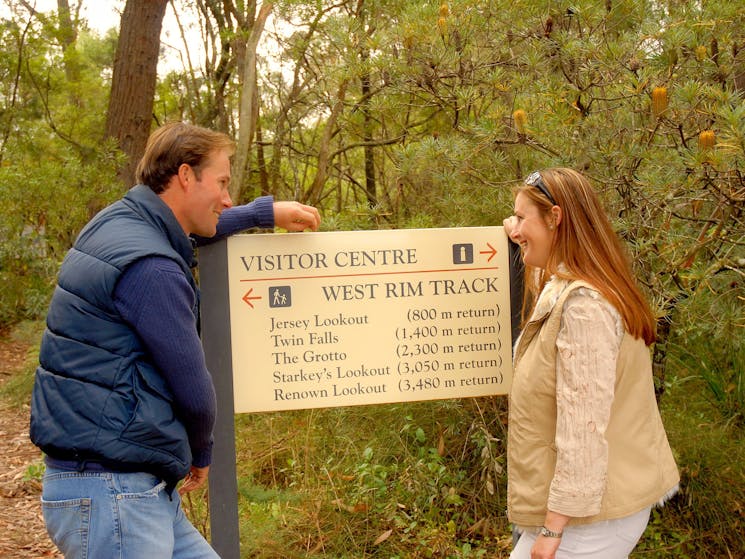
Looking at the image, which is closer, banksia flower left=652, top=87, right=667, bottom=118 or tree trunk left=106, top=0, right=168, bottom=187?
banksia flower left=652, top=87, right=667, bottom=118

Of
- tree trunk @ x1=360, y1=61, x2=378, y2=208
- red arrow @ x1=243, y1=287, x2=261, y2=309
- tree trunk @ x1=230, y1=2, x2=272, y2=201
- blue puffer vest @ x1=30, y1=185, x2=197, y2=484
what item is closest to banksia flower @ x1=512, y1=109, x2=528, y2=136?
red arrow @ x1=243, y1=287, x2=261, y2=309

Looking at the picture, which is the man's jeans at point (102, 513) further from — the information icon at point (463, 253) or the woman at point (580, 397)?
the information icon at point (463, 253)

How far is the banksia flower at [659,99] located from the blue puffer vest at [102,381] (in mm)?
1996

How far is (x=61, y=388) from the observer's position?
6.88 feet

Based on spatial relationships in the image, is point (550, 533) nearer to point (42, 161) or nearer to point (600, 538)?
point (600, 538)

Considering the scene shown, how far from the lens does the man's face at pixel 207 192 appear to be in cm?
245

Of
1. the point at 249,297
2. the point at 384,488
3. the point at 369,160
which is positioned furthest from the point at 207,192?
the point at 369,160

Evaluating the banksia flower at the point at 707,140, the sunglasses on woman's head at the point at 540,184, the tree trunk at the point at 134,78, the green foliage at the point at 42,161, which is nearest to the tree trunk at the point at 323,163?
the tree trunk at the point at 134,78

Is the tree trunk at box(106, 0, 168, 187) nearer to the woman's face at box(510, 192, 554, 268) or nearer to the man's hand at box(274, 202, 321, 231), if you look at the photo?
the man's hand at box(274, 202, 321, 231)

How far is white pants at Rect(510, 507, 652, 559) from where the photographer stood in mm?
2391

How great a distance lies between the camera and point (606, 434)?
7.90 feet

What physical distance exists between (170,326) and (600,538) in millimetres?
1379

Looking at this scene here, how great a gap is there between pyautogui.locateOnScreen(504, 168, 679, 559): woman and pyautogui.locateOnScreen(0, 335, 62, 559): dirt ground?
3.45 m

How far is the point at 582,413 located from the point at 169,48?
10.2m
